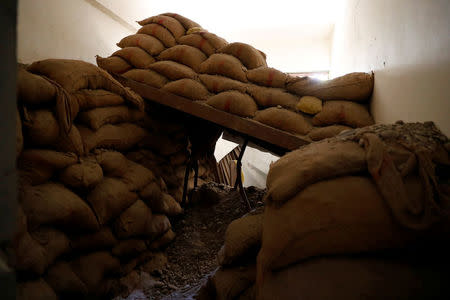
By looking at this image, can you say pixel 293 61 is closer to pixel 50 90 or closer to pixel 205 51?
pixel 205 51

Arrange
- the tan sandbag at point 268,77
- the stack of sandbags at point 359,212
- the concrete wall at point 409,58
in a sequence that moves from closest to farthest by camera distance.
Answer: the stack of sandbags at point 359,212 < the concrete wall at point 409,58 < the tan sandbag at point 268,77

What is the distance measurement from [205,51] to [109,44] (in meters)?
1.83

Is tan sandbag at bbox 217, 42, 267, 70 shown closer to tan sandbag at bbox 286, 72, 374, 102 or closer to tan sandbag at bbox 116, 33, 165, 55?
tan sandbag at bbox 286, 72, 374, 102

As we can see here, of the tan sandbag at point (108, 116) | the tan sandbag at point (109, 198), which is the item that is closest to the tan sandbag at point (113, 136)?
the tan sandbag at point (108, 116)

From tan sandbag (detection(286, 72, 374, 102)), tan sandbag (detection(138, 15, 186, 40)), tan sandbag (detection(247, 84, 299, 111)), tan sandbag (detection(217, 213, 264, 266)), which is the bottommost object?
tan sandbag (detection(217, 213, 264, 266))

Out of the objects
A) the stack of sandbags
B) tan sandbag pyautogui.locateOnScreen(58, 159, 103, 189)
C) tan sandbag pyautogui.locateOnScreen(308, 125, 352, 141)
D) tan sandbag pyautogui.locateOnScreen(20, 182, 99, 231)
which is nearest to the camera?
the stack of sandbags

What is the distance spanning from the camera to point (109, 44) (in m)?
4.32

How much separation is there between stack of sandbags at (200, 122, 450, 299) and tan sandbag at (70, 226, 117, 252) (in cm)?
127

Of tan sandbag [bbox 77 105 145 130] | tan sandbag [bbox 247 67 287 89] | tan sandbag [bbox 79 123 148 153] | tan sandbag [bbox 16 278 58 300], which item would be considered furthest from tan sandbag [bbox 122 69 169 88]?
tan sandbag [bbox 16 278 58 300]

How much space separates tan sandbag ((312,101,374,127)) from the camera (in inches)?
93.2

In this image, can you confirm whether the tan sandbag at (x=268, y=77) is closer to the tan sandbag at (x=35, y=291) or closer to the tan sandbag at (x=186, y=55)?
the tan sandbag at (x=186, y=55)

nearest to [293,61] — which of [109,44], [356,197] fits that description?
[109,44]

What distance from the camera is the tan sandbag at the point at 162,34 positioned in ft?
11.1

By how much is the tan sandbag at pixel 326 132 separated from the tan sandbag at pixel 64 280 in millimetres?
1881
